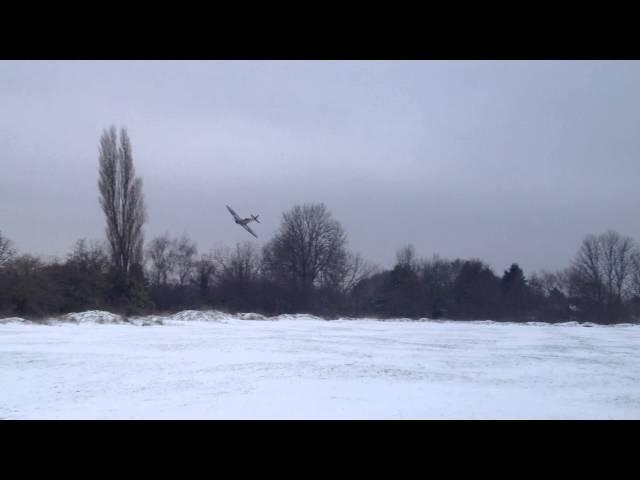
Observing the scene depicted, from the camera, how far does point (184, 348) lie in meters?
19.6

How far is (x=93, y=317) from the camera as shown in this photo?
1326 inches

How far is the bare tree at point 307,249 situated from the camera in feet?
231

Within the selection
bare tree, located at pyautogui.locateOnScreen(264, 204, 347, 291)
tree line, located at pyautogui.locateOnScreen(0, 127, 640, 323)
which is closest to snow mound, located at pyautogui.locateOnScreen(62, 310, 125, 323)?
Result: tree line, located at pyautogui.locateOnScreen(0, 127, 640, 323)

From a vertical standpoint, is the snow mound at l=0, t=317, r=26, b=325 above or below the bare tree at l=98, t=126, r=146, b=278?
below

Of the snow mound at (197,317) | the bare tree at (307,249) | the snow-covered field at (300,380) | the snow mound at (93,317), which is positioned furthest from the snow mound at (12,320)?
the bare tree at (307,249)

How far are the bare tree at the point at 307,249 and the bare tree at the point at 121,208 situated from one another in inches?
1108

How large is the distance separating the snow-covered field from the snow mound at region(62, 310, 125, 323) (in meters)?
10.6

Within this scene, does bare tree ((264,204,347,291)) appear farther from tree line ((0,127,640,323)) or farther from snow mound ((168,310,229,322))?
snow mound ((168,310,229,322))

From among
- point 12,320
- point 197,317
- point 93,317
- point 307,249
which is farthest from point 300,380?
Answer: point 307,249

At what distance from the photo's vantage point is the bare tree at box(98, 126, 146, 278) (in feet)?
136

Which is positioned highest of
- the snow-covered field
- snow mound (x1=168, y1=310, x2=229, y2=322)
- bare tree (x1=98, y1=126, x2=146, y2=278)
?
bare tree (x1=98, y1=126, x2=146, y2=278)

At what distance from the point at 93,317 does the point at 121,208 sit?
34.8ft

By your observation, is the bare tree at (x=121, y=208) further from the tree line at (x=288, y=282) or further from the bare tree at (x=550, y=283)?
the bare tree at (x=550, y=283)
